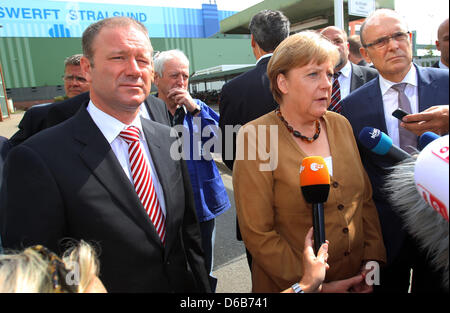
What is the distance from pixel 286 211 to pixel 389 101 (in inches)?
45.1

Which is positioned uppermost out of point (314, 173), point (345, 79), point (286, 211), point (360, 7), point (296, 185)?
point (360, 7)

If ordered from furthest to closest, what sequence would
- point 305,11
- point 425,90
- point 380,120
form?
point 305,11 < point 380,120 < point 425,90

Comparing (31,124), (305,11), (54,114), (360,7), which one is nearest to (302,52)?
(54,114)

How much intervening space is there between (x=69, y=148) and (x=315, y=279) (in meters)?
1.20

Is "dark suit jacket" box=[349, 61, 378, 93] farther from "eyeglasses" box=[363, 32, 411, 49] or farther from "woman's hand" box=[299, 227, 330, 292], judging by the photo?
"woman's hand" box=[299, 227, 330, 292]

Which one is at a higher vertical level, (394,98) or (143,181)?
(394,98)

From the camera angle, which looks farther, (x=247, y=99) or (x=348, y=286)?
(x=247, y=99)

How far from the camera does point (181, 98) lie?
9.20 feet

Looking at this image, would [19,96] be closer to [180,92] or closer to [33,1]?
[33,1]

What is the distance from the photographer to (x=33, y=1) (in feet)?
118

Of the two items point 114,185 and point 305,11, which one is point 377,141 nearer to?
point 114,185

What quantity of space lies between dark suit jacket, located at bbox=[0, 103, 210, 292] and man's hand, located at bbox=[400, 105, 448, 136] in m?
1.22

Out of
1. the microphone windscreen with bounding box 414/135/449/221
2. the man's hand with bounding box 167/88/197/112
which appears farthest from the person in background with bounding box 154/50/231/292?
the microphone windscreen with bounding box 414/135/449/221

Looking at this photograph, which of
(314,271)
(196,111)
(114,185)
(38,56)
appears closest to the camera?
(314,271)
